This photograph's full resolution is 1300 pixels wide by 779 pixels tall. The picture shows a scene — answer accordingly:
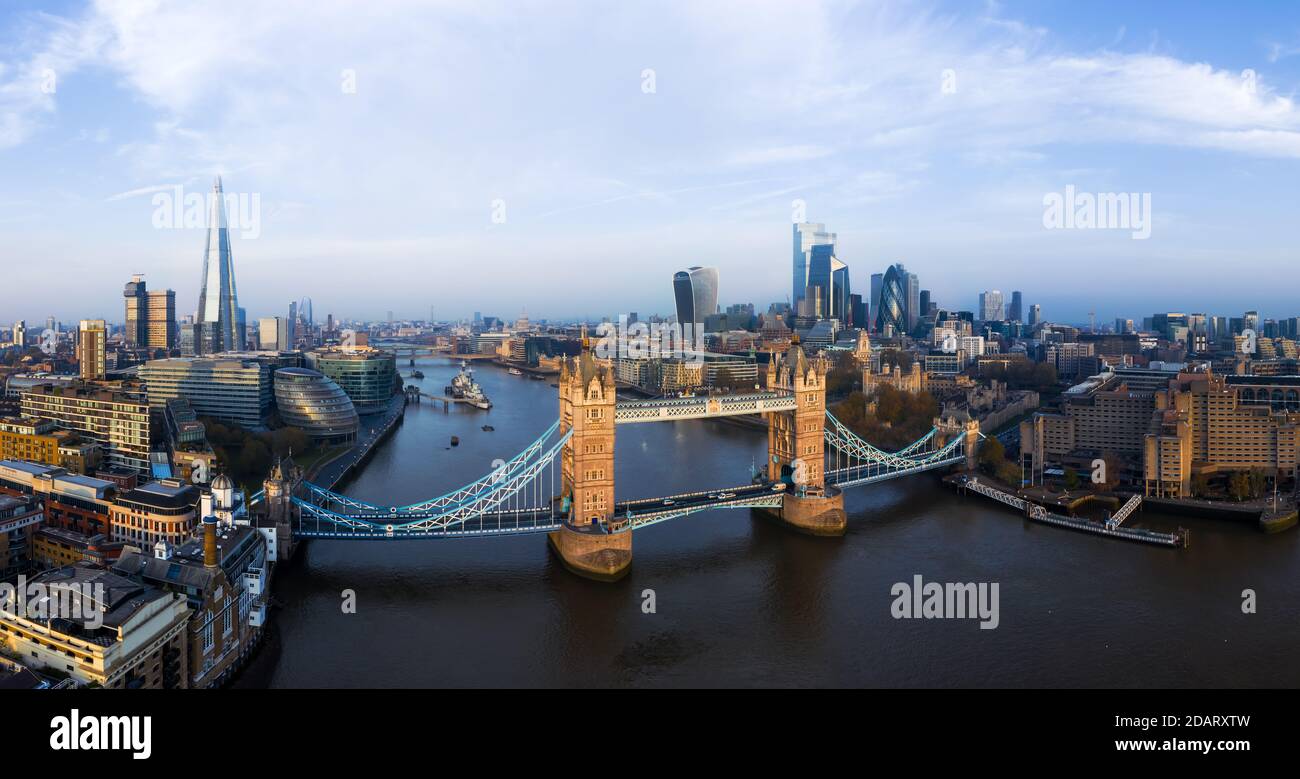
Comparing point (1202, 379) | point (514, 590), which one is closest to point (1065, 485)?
point (1202, 379)

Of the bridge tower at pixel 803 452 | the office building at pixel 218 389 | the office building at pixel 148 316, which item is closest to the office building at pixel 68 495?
the office building at pixel 218 389

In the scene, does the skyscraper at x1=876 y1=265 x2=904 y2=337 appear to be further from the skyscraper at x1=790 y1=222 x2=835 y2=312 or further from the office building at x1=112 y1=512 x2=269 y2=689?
the office building at x1=112 y1=512 x2=269 y2=689

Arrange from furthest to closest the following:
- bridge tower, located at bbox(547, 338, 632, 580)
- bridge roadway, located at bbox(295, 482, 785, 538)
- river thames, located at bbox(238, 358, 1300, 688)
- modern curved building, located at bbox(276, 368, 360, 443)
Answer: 1. modern curved building, located at bbox(276, 368, 360, 443)
2. bridge roadway, located at bbox(295, 482, 785, 538)
3. bridge tower, located at bbox(547, 338, 632, 580)
4. river thames, located at bbox(238, 358, 1300, 688)

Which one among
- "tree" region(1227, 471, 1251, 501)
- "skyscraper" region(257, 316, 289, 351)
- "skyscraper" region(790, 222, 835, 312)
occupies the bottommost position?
"tree" region(1227, 471, 1251, 501)

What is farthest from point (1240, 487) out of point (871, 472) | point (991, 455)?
point (871, 472)

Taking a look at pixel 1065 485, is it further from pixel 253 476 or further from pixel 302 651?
pixel 253 476

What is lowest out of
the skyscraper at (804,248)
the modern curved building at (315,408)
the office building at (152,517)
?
the office building at (152,517)

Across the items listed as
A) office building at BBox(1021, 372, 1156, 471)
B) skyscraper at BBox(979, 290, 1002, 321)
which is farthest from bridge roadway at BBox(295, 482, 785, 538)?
skyscraper at BBox(979, 290, 1002, 321)

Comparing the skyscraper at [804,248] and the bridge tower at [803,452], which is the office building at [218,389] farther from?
the skyscraper at [804,248]
